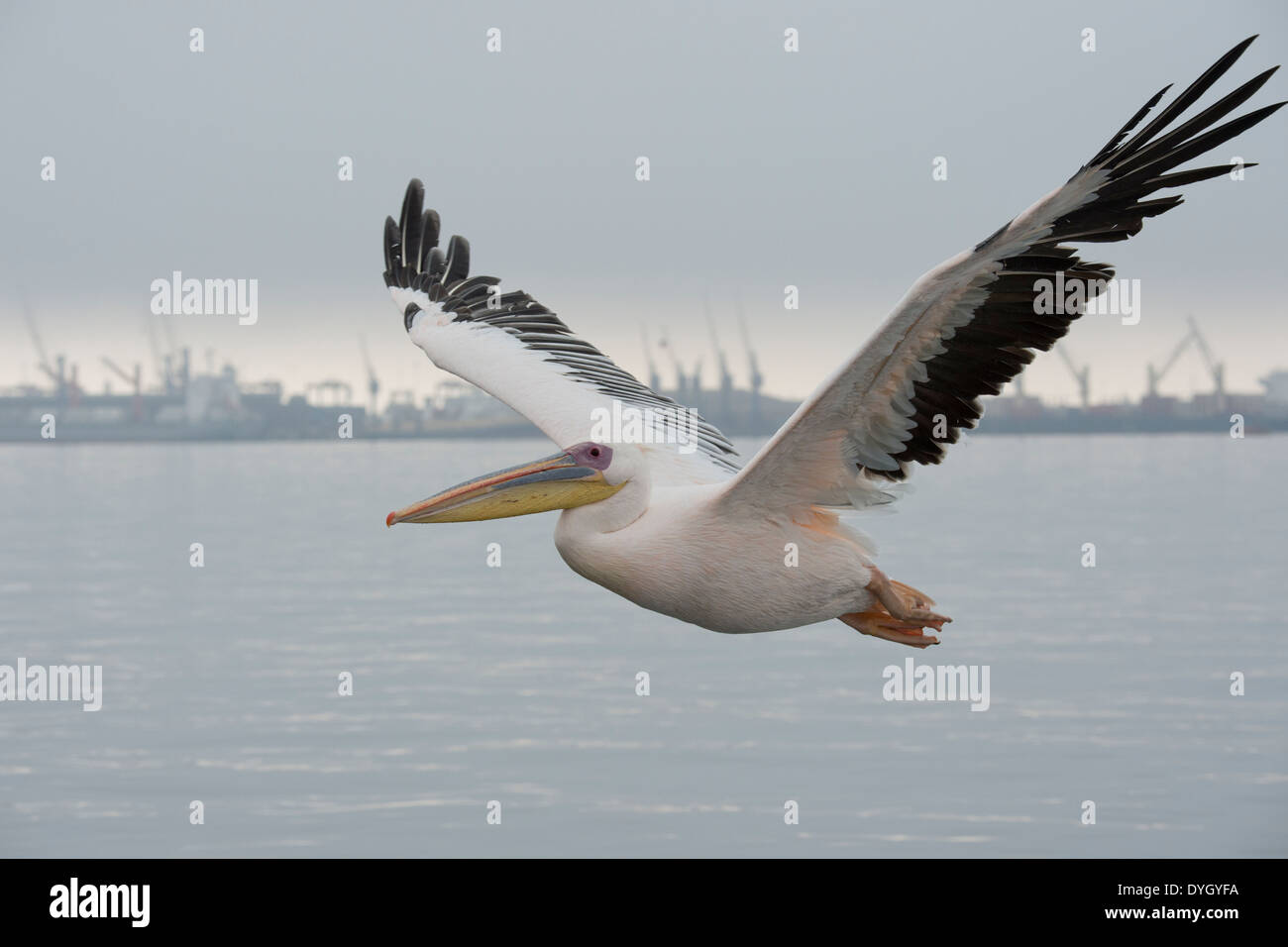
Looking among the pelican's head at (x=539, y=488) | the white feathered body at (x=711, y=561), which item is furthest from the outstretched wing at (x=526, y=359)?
the white feathered body at (x=711, y=561)

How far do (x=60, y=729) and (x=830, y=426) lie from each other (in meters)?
13.0

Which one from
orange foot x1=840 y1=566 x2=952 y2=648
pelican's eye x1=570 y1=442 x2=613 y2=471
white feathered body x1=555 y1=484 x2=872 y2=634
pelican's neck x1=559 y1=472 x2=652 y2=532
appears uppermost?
pelican's eye x1=570 y1=442 x2=613 y2=471

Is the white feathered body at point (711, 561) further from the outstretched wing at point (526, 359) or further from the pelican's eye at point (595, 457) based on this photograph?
the outstretched wing at point (526, 359)

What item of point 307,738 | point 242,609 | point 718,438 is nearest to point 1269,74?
point 718,438

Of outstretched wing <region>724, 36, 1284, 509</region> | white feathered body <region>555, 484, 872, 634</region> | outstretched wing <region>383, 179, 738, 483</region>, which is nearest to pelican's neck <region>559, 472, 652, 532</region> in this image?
white feathered body <region>555, 484, 872, 634</region>

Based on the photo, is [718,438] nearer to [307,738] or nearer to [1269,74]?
[1269,74]

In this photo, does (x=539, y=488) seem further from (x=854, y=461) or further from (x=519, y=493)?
(x=854, y=461)

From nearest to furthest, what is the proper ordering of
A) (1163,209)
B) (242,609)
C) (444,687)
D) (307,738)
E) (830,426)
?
(1163,209), (830,426), (307,738), (444,687), (242,609)

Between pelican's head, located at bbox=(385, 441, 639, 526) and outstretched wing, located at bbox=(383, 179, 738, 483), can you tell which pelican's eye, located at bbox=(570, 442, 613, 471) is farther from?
outstretched wing, located at bbox=(383, 179, 738, 483)

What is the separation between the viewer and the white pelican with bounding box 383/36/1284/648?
599cm

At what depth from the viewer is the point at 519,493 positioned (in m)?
6.81

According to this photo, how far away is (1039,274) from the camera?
21.0ft

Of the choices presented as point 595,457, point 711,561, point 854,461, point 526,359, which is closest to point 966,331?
point 854,461

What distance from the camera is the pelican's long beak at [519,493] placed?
6.72 meters
